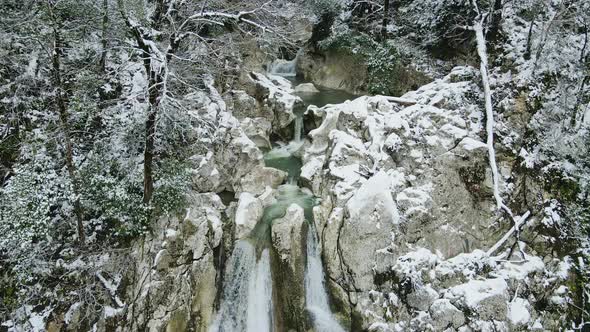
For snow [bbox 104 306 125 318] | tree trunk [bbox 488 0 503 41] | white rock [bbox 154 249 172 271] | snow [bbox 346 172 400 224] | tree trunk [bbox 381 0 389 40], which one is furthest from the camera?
tree trunk [bbox 381 0 389 40]

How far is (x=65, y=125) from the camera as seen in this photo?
8.62 metres

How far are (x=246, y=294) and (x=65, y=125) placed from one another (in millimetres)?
6263

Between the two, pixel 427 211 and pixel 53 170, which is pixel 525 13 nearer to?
pixel 427 211

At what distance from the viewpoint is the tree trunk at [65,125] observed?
26.9 ft

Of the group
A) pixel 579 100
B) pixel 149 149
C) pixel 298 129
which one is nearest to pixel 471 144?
pixel 579 100

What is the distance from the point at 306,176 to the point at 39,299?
824 cm

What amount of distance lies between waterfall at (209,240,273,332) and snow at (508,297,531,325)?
5.83m

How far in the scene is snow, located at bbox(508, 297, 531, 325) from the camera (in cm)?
816

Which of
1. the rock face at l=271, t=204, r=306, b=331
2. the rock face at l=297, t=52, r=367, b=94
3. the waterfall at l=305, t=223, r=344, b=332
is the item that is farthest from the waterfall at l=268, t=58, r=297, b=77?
the waterfall at l=305, t=223, r=344, b=332

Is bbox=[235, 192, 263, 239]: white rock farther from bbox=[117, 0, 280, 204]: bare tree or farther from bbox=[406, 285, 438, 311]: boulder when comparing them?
bbox=[406, 285, 438, 311]: boulder

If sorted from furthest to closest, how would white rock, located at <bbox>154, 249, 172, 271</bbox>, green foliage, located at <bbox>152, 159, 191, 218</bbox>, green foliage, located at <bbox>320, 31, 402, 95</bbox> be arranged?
green foliage, located at <bbox>320, 31, 402, 95</bbox>, green foliage, located at <bbox>152, 159, 191, 218</bbox>, white rock, located at <bbox>154, 249, 172, 271</bbox>

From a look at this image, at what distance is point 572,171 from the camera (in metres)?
9.79

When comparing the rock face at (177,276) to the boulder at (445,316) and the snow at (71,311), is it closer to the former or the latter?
the snow at (71,311)

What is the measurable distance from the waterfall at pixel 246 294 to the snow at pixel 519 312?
5826mm
